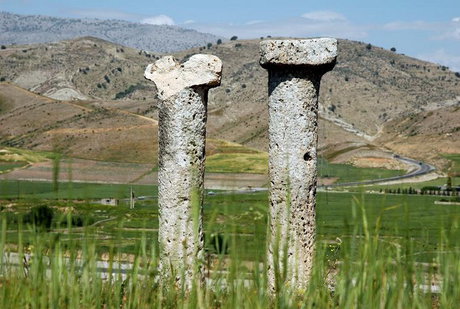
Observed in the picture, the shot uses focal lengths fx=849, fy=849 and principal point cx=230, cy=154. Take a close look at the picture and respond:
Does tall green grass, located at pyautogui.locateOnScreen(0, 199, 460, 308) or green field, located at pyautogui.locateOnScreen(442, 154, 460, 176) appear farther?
green field, located at pyautogui.locateOnScreen(442, 154, 460, 176)

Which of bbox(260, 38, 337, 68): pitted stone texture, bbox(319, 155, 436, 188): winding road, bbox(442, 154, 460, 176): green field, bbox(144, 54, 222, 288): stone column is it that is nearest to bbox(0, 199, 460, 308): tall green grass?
bbox(144, 54, 222, 288): stone column

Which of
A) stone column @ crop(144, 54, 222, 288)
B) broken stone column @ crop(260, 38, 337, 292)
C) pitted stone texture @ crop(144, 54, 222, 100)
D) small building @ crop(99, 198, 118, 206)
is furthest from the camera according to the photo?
small building @ crop(99, 198, 118, 206)

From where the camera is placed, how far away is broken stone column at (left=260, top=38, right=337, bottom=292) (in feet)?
47.2

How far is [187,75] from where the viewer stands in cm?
1425

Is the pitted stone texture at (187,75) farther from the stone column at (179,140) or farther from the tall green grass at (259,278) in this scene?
the tall green grass at (259,278)

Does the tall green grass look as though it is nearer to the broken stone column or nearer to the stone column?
the stone column

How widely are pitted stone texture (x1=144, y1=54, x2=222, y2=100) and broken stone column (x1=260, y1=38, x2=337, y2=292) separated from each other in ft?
3.16

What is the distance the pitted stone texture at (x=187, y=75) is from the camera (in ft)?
46.6

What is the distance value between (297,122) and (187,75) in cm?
203

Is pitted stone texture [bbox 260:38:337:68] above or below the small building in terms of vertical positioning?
above

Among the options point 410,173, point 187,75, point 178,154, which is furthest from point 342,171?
point 178,154

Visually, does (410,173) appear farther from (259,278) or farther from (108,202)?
(259,278)

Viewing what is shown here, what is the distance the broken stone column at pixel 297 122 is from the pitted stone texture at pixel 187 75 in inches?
37.9

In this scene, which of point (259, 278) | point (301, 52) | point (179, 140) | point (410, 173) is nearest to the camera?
point (259, 278)
